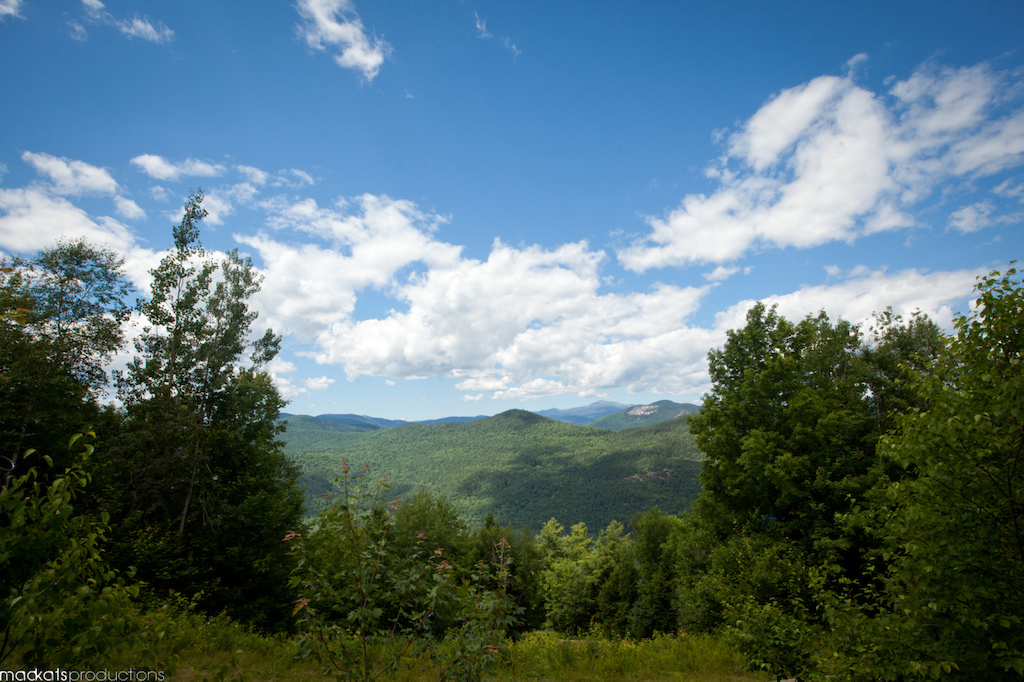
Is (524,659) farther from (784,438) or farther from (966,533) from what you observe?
(784,438)

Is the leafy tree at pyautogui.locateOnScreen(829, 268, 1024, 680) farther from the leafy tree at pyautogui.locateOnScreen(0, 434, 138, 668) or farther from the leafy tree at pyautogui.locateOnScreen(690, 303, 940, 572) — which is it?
the leafy tree at pyautogui.locateOnScreen(690, 303, 940, 572)

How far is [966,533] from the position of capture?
14.6ft

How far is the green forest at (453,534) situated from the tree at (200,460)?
0.42 ft

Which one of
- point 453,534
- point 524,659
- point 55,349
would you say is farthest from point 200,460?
point 453,534

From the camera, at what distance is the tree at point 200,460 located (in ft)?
57.2

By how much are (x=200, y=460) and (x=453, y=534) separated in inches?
950

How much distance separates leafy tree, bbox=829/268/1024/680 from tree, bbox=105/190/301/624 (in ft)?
70.2

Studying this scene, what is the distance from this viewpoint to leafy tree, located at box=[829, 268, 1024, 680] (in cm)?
403

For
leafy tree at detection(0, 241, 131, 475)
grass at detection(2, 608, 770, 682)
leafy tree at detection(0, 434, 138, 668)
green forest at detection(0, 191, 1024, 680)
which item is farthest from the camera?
leafy tree at detection(0, 241, 131, 475)

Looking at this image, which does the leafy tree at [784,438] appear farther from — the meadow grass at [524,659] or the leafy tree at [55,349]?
the leafy tree at [55,349]

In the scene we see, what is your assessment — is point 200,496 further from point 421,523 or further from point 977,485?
point 977,485

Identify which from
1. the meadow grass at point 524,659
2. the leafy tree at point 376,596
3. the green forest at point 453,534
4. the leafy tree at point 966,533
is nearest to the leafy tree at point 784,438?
the green forest at point 453,534

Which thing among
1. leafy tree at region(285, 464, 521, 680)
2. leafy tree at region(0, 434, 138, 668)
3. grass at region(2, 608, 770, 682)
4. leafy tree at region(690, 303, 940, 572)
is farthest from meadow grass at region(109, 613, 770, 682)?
leafy tree at region(690, 303, 940, 572)

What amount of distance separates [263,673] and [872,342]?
3028 cm
